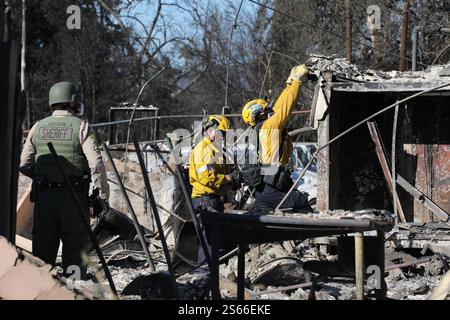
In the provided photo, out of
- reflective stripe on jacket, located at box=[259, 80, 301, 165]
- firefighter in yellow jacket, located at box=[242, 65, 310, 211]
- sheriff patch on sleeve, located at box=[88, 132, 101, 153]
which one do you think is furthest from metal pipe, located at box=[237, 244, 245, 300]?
reflective stripe on jacket, located at box=[259, 80, 301, 165]

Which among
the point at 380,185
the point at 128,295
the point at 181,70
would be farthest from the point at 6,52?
the point at 181,70

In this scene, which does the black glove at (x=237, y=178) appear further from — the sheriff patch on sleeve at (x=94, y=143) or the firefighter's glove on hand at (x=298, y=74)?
the sheriff patch on sleeve at (x=94, y=143)

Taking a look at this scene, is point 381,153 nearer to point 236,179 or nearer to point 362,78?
point 362,78

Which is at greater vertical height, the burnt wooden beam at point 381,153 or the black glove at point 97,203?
the burnt wooden beam at point 381,153

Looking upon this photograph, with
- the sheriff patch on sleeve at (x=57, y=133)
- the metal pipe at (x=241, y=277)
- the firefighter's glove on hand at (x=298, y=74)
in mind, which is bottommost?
the metal pipe at (x=241, y=277)

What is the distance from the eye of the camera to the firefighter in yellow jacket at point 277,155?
25.6 ft

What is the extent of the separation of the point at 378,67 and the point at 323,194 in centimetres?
1539

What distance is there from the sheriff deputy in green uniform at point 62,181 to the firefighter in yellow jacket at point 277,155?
2027mm

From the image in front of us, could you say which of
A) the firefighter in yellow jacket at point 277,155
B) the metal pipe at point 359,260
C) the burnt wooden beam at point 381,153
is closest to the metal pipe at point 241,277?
the metal pipe at point 359,260

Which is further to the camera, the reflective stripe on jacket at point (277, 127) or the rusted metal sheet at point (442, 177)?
the rusted metal sheet at point (442, 177)

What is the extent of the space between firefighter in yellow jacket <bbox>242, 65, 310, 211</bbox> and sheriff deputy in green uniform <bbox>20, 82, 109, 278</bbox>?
203 cm

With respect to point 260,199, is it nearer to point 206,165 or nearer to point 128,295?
point 206,165

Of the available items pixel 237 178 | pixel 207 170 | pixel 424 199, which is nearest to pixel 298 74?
pixel 237 178

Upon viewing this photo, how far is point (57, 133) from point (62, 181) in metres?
0.39
